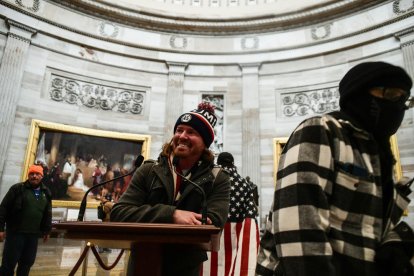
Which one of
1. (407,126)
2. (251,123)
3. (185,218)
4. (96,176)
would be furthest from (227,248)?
(407,126)

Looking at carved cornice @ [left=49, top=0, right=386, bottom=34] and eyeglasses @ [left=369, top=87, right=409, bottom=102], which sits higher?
carved cornice @ [left=49, top=0, right=386, bottom=34]

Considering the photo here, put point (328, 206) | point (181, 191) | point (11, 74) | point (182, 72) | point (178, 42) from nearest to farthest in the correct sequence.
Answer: point (328, 206)
point (181, 191)
point (11, 74)
point (182, 72)
point (178, 42)

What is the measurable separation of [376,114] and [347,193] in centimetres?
43

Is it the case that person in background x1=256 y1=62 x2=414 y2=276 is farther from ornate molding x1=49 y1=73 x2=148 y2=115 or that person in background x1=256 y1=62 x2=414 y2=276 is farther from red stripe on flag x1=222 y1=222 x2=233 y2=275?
ornate molding x1=49 y1=73 x2=148 y2=115

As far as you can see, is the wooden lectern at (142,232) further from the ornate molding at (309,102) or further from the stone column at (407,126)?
the ornate molding at (309,102)

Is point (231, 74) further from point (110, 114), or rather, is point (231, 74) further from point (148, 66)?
point (110, 114)

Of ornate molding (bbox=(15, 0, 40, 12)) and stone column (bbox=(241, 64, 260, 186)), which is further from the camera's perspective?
stone column (bbox=(241, 64, 260, 186))

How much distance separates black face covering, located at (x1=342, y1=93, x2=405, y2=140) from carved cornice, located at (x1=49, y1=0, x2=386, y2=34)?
10.6 m

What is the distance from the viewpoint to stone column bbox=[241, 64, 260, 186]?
410 inches

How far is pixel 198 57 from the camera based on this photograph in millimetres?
11719

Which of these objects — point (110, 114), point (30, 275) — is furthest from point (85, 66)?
point (30, 275)

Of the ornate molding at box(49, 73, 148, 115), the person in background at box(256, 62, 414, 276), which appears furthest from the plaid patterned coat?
the ornate molding at box(49, 73, 148, 115)

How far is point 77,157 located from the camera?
9461mm

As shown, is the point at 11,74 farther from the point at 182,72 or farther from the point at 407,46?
the point at 407,46
